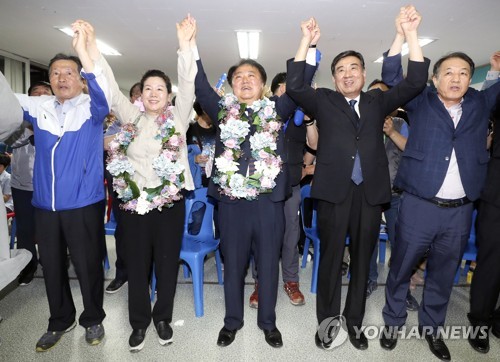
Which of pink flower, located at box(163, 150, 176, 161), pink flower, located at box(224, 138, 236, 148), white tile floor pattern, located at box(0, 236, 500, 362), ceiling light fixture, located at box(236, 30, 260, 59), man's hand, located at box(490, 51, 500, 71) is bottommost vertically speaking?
white tile floor pattern, located at box(0, 236, 500, 362)

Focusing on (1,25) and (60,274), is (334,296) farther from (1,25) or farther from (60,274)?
(1,25)

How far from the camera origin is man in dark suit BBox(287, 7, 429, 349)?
2.22 metres

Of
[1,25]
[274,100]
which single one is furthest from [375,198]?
[1,25]

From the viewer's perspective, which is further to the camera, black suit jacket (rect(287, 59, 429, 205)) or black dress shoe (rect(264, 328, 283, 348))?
black dress shoe (rect(264, 328, 283, 348))

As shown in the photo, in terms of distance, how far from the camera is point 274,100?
2.42m

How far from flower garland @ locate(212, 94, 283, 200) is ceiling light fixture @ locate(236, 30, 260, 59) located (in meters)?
5.79

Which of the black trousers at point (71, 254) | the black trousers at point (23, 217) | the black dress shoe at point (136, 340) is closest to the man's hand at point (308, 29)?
the black trousers at point (71, 254)

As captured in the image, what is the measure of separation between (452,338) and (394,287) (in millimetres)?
618

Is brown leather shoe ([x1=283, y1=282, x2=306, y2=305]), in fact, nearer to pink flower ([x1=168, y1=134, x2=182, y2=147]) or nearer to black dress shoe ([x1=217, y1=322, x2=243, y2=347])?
black dress shoe ([x1=217, y1=322, x2=243, y2=347])

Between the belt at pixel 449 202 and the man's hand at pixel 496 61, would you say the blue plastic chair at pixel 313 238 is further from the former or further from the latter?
the man's hand at pixel 496 61

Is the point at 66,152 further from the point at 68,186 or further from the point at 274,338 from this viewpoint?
the point at 274,338

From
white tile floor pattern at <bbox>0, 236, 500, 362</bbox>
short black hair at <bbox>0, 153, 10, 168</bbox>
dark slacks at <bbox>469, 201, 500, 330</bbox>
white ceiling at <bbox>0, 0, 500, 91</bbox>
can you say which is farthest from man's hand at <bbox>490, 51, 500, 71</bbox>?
short black hair at <bbox>0, 153, 10, 168</bbox>

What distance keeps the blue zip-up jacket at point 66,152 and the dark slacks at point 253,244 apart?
927mm

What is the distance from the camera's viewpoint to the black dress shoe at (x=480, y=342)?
2.35 metres
